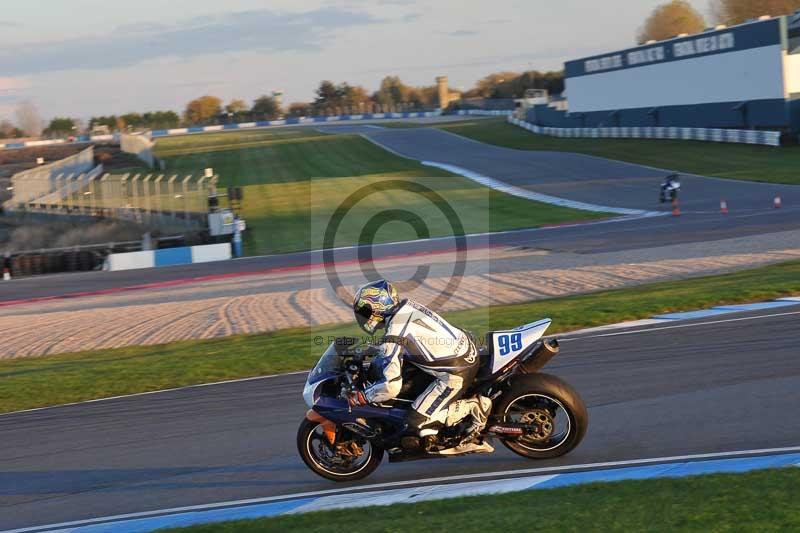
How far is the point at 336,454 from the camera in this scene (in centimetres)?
816

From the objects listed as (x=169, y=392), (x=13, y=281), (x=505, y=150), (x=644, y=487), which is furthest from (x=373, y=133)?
(x=644, y=487)

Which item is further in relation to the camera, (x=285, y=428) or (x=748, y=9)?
(x=748, y=9)

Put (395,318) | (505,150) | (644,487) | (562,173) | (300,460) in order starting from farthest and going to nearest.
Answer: (505,150) < (562,173) < (300,460) < (395,318) < (644,487)

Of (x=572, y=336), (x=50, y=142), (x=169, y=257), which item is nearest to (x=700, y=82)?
(x=169, y=257)

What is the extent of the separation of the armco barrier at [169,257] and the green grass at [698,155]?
24204 mm

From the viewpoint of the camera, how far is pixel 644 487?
666 centimetres

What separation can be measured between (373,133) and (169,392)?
7952 cm

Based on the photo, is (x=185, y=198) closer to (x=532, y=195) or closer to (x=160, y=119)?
(x=532, y=195)

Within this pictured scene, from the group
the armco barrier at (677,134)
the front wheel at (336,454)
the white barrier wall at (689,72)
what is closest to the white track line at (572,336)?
the front wheel at (336,454)

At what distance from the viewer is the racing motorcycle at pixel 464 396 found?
25.6 feet

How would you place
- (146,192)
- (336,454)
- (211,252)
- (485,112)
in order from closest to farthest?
(336,454), (211,252), (146,192), (485,112)

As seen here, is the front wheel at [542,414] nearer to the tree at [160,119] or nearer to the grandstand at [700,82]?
the grandstand at [700,82]

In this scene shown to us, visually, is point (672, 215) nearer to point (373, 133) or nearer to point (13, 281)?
point (13, 281)

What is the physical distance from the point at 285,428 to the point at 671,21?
129m
